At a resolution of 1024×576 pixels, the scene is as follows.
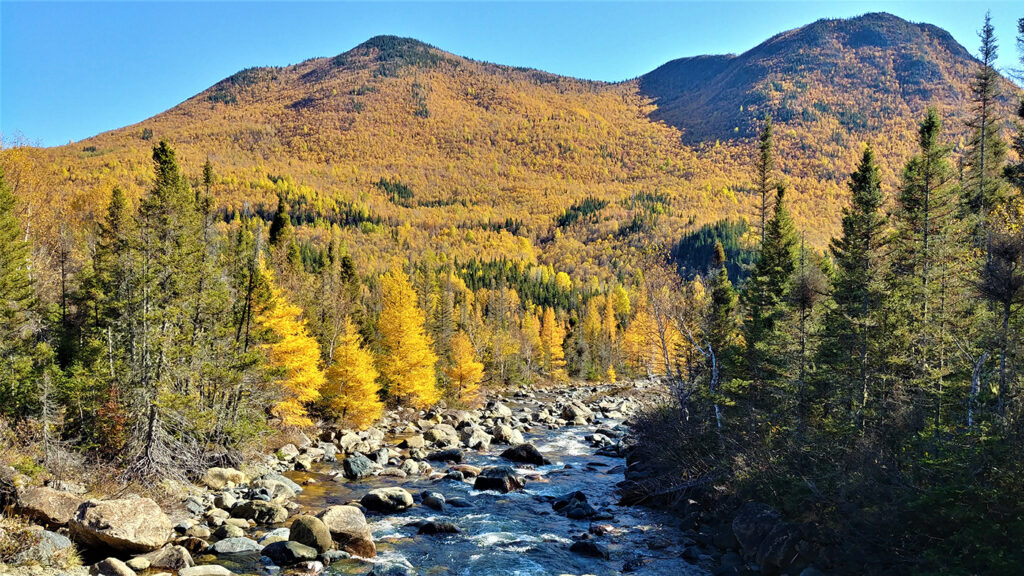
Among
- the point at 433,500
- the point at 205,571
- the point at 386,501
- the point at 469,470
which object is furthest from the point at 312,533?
the point at 469,470

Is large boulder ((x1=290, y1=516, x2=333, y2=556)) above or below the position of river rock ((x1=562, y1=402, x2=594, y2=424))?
above

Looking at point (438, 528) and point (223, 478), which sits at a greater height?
point (223, 478)

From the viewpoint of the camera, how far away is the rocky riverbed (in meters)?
15.2

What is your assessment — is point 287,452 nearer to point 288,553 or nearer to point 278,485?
point 278,485

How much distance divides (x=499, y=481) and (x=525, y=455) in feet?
21.1

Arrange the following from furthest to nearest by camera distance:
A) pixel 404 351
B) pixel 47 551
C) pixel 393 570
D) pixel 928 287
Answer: pixel 404 351, pixel 928 287, pixel 393 570, pixel 47 551

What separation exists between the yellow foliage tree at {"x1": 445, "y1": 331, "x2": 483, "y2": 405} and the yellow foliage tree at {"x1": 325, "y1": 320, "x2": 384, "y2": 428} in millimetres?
13778

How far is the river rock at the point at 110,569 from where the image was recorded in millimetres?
13672

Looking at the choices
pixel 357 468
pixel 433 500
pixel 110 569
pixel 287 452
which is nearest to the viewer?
pixel 110 569

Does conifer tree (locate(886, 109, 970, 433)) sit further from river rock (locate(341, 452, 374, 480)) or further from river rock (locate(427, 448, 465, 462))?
river rock (locate(341, 452, 374, 480))

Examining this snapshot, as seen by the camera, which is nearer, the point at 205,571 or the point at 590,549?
the point at 205,571

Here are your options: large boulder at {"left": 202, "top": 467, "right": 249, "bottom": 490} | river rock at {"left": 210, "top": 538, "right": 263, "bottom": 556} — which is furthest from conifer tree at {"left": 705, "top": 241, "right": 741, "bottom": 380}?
large boulder at {"left": 202, "top": 467, "right": 249, "bottom": 490}

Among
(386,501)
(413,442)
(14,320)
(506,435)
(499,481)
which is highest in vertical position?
(14,320)

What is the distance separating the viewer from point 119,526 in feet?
49.2
